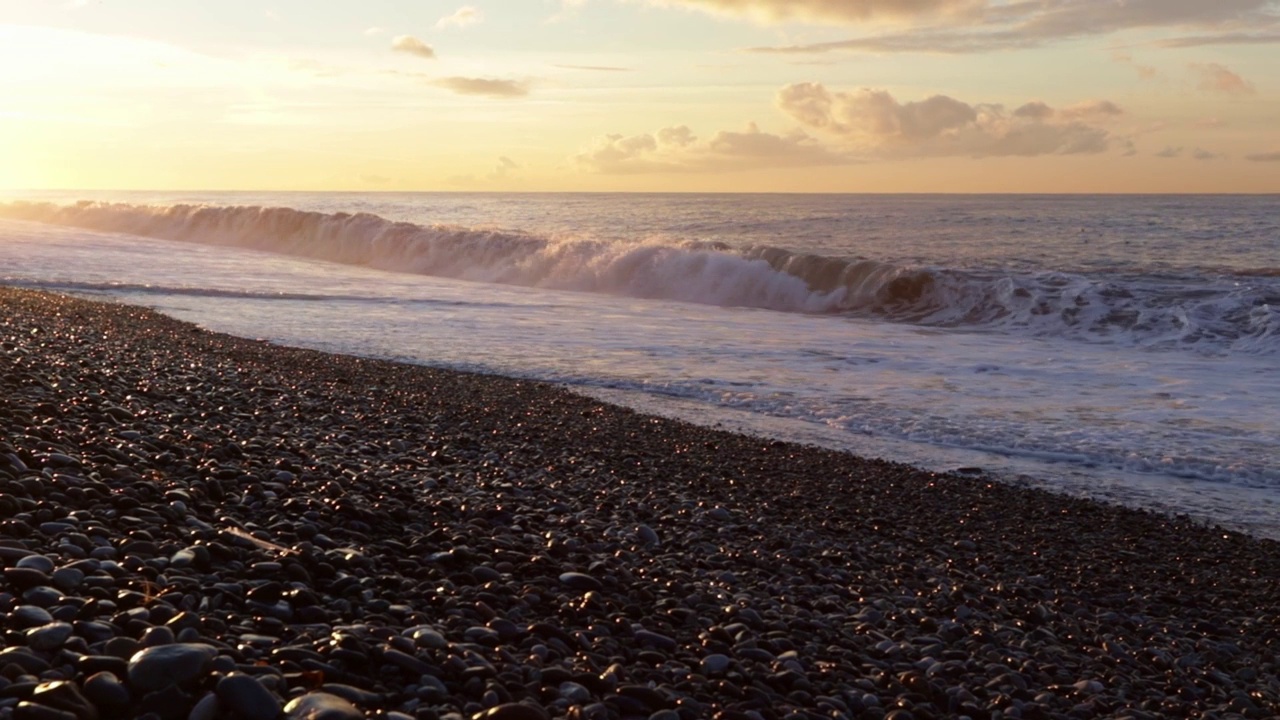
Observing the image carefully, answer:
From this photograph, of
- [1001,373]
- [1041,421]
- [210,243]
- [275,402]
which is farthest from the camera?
[210,243]

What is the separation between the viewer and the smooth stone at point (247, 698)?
2854 millimetres

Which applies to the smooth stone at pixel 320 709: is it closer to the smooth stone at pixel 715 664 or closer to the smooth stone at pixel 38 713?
the smooth stone at pixel 38 713

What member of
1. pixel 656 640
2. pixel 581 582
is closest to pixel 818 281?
pixel 581 582

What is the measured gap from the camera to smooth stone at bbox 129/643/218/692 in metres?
2.88

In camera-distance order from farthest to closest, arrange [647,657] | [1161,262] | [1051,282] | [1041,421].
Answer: [1161,262] < [1051,282] < [1041,421] < [647,657]

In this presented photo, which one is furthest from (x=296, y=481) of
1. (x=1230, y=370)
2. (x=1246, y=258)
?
(x=1246, y=258)

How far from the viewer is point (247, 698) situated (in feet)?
9.43

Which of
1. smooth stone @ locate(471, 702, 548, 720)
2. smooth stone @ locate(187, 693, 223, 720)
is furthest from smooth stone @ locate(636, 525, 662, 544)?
smooth stone @ locate(187, 693, 223, 720)

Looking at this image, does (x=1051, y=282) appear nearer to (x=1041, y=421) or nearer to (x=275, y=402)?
(x=1041, y=421)

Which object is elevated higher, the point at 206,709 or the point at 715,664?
the point at 206,709

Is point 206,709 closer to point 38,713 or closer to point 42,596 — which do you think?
point 38,713

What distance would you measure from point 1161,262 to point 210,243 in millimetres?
36201

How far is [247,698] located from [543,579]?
1.93m

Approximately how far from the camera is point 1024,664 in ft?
15.3
